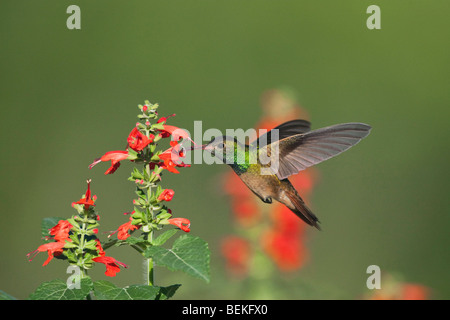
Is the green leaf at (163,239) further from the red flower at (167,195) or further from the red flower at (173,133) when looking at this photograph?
the red flower at (173,133)

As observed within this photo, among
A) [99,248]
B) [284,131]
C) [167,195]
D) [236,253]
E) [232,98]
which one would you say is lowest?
[236,253]

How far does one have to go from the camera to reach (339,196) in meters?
5.48

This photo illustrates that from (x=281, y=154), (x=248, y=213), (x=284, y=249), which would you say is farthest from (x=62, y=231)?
(x=284, y=249)

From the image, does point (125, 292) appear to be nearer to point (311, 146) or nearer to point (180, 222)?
point (180, 222)

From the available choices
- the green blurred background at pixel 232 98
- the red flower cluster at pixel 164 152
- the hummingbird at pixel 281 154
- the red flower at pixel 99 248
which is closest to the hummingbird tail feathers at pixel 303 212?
the hummingbird at pixel 281 154

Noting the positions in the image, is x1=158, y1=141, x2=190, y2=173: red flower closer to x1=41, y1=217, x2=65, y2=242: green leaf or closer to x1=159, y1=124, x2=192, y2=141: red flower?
x1=159, y1=124, x2=192, y2=141: red flower

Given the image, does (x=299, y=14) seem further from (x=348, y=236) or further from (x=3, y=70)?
(x=3, y=70)

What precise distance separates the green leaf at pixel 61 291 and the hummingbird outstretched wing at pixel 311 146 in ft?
3.07

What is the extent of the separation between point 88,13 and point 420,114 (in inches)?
149

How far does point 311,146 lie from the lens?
188 centimetres

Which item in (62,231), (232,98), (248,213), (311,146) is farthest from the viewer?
(232,98)

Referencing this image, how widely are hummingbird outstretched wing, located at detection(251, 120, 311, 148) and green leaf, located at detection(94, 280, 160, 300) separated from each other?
99 centimetres

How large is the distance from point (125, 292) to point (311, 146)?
101 centimetres

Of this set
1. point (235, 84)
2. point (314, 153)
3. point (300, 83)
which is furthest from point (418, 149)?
point (314, 153)
